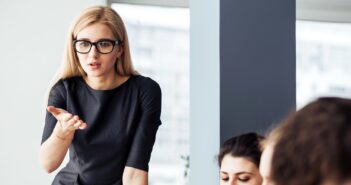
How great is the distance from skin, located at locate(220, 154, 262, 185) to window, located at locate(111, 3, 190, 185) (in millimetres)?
2148

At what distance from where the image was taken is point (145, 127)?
1.67 meters

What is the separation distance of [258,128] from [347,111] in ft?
4.91

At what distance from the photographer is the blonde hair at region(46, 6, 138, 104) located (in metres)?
1.65

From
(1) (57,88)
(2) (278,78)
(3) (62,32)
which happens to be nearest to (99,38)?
(1) (57,88)

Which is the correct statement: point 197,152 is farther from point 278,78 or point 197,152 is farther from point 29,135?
point 29,135

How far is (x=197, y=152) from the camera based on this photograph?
6.66 feet

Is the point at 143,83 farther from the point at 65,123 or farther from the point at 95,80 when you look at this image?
the point at 65,123

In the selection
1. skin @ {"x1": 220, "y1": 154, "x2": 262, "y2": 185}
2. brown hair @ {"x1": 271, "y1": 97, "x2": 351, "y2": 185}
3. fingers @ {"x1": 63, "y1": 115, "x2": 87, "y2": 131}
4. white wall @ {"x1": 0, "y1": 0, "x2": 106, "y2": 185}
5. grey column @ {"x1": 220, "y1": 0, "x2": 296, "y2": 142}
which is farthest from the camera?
white wall @ {"x1": 0, "y1": 0, "x2": 106, "y2": 185}

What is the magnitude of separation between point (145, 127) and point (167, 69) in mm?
2391

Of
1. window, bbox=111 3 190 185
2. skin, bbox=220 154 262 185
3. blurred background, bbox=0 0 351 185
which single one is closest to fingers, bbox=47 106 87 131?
skin, bbox=220 154 262 185

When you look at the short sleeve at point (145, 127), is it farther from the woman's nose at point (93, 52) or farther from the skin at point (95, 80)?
the woman's nose at point (93, 52)

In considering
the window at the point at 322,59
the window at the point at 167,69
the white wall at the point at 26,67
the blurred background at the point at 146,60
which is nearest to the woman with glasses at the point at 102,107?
the blurred background at the point at 146,60

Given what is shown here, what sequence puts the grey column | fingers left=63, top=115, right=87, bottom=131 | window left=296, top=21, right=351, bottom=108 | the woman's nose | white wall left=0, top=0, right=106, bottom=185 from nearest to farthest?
fingers left=63, top=115, right=87, bottom=131 → the woman's nose → the grey column → white wall left=0, top=0, right=106, bottom=185 → window left=296, top=21, right=351, bottom=108

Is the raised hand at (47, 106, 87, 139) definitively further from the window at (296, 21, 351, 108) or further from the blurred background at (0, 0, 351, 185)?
the window at (296, 21, 351, 108)
